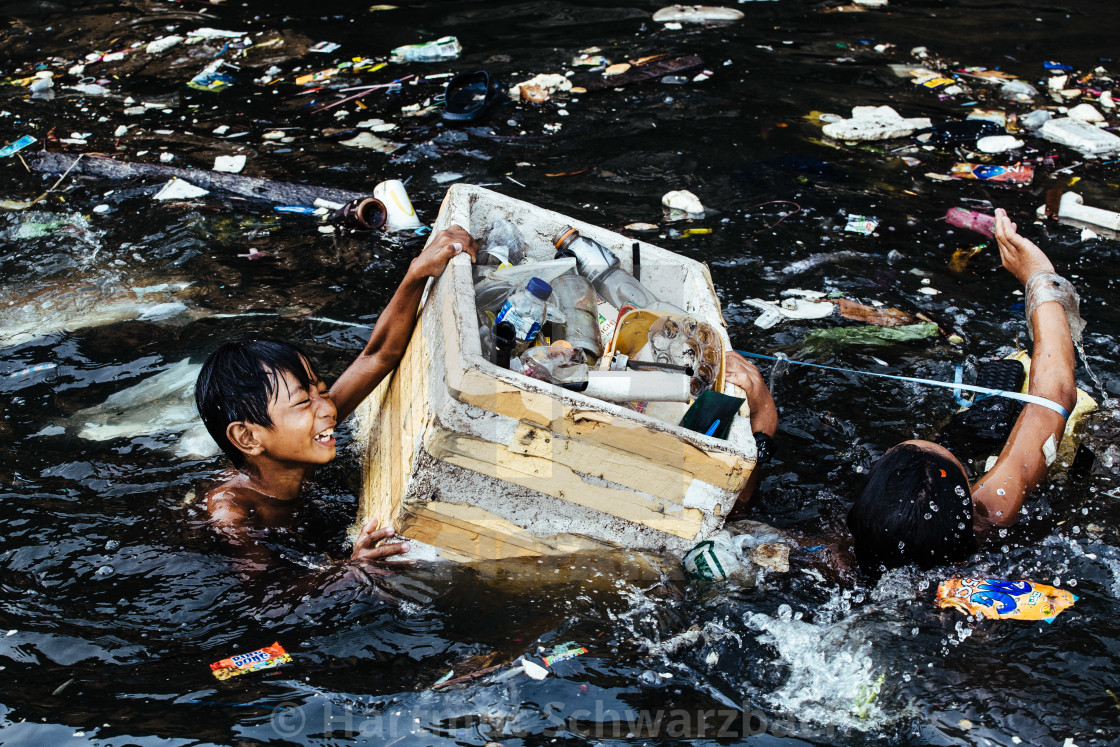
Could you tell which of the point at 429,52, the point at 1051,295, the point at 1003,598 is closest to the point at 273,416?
the point at 1003,598

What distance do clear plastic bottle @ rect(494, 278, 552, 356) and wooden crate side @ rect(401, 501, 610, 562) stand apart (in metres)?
0.56

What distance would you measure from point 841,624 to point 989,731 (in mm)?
516

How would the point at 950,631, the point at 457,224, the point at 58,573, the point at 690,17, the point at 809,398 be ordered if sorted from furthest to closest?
the point at 690,17
the point at 809,398
the point at 457,224
the point at 58,573
the point at 950,631

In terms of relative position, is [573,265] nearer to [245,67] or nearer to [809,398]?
[809,398]

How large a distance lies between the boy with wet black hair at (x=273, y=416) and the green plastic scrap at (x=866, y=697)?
1.38m

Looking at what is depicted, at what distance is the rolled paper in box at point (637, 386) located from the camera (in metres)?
2.59

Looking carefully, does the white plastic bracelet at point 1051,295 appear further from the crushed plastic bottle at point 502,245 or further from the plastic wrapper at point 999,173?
the plastic wrapper at point 999,173

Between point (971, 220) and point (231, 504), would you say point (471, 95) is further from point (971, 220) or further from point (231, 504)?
point (231, 504)

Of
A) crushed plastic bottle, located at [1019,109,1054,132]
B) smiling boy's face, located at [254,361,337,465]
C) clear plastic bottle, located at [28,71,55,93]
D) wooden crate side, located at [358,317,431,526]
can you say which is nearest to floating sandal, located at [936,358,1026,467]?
wooden crate side, located at [358,317,431,526]

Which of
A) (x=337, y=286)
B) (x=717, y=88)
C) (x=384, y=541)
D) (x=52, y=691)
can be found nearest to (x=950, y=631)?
(x=384, y=541)

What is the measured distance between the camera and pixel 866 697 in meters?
2.38

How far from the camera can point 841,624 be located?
Result: 263 centimetres

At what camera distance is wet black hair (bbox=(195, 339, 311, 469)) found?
8.90 feet

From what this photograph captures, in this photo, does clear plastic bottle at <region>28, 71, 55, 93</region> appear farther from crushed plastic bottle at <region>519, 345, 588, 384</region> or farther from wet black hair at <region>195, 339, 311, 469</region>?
crushed plastic bottle at <region>519, 345, 588, 384</region>
